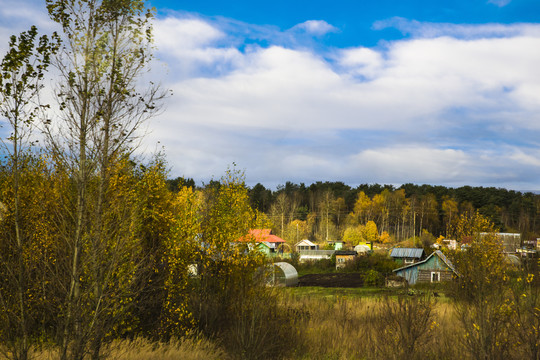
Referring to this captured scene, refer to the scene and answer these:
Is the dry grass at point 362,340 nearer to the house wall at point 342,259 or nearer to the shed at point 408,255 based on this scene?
the shed at point 408,255

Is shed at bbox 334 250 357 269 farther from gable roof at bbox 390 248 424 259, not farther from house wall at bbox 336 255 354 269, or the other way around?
gable roof at bbox 390 248 424 259

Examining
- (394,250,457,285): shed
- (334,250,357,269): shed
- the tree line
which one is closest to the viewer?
the tree line

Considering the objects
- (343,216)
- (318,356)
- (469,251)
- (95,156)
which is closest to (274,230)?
(343,216)

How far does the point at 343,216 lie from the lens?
141m

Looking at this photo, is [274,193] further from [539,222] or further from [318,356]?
[318,356]

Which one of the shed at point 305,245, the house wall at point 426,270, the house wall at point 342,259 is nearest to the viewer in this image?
the house wall at point 426,270

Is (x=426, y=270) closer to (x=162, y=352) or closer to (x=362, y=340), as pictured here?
(x=362, y=340)

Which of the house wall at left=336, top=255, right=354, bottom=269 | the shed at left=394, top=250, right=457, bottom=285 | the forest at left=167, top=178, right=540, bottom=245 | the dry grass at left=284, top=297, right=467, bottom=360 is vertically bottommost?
the house wall at left=336, top=255, right=354, bottom=269

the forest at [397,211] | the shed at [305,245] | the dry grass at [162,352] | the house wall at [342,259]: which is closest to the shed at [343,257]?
the house wall at [342,259]

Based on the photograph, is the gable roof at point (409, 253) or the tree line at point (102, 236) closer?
the tree line at point (102, 236)

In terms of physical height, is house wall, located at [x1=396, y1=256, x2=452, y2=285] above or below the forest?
below

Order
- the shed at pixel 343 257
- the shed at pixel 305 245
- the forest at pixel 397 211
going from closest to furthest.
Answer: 1. the shed at pixel 343 257
2. the shed at pixel 305 245
3. the forest at pixel 397 211

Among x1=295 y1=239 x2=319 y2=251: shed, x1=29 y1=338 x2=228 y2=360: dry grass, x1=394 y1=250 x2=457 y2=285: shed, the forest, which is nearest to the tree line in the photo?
x1=29 y1=338 x2=228 y2=360: dry grass

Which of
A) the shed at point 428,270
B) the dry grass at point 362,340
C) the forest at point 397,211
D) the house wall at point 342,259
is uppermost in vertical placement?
the forest at point 397,211
